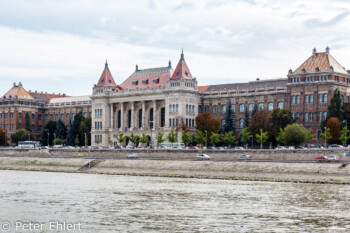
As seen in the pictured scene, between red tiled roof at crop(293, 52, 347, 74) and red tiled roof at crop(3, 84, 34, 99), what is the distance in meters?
88.7

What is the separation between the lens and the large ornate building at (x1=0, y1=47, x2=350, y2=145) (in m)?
130

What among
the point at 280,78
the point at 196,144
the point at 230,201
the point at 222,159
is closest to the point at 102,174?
the point at 222,159

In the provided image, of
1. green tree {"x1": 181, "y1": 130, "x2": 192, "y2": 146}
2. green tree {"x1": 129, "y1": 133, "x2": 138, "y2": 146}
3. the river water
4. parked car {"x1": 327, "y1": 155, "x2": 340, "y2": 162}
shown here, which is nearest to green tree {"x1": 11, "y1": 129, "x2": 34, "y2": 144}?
green tree {"x1": 129, "y1": 133, "x2": 138, "y2": 146}

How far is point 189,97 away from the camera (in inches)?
5871

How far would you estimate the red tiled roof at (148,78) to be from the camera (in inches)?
6083

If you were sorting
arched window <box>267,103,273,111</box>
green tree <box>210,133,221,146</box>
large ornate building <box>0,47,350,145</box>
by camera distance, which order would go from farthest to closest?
arched window <box>267,103,273,111</box>
green tree <box>210,133,221,146</box>
large ornate building <box>0,47,350,145</box>

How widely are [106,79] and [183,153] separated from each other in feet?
196

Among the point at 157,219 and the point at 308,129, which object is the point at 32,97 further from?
the point at 157,219

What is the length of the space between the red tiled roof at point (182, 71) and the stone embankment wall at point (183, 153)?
32.8 metres

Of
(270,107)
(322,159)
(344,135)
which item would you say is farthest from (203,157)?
(270,107)

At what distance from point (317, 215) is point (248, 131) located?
9064 centimetres

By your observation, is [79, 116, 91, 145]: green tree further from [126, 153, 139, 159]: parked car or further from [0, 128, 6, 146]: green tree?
[126, 153, 139, 159]: parked car

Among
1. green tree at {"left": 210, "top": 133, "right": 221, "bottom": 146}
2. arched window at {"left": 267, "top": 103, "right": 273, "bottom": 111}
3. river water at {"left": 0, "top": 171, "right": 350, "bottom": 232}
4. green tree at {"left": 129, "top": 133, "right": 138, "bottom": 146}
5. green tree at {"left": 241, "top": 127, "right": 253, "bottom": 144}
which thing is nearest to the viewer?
river water at {"left": 0, "top": 171, "right": 350, "bottom": 232}

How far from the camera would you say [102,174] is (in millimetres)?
95188
